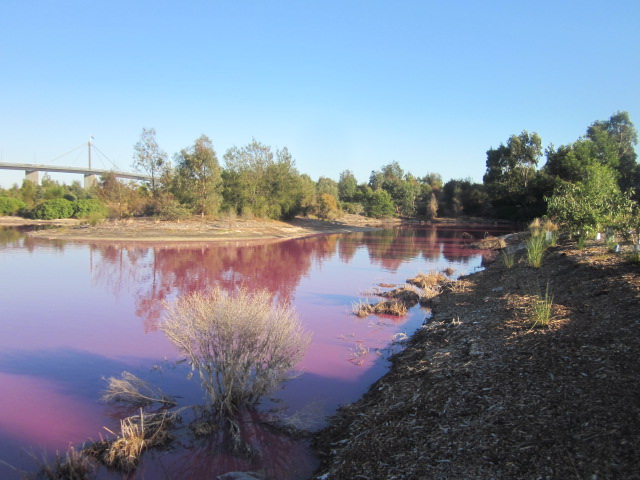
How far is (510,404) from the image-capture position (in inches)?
172

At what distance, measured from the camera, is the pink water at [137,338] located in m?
5.38

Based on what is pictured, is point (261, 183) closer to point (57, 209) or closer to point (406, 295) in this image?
point (57, 209)

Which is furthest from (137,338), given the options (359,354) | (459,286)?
(459,286)

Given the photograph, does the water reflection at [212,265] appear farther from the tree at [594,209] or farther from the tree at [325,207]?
the tree at [325,207]

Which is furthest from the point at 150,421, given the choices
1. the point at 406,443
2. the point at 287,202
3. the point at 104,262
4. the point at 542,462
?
the point at 287,202

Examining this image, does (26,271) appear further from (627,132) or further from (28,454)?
(627,132)

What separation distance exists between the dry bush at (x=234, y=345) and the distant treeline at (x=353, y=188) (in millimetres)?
14045

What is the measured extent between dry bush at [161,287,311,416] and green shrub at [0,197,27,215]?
61946 mm

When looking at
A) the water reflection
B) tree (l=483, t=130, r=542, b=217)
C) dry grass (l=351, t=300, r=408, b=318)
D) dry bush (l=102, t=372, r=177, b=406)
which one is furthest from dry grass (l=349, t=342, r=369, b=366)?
tree (l=483, t=130, r=542, b=217)

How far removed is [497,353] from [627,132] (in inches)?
3014

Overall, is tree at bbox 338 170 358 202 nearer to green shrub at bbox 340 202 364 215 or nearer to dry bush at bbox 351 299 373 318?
green shrub at bbox 340 202 364 215

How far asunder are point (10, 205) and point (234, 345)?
63.1m

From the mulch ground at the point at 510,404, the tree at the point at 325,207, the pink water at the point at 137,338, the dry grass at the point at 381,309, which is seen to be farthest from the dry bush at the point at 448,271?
the tree at the point at 325,207

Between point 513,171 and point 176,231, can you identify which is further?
point 513,171
